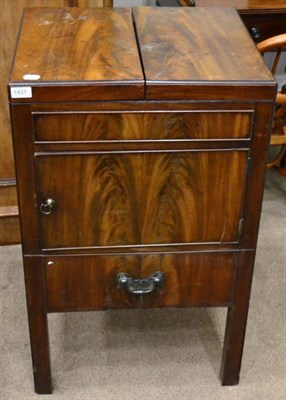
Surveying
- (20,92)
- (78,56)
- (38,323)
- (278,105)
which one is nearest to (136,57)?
(78,56)

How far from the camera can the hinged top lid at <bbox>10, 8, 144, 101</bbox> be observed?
4.14 ft

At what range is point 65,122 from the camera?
130 cm

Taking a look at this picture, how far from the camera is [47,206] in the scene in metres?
1.38

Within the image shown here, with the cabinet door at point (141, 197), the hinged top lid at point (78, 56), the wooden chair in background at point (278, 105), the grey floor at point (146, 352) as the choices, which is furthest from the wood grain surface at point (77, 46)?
the grey floor at point (146, 352)

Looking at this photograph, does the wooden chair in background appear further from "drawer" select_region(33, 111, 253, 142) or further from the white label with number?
the white label with number

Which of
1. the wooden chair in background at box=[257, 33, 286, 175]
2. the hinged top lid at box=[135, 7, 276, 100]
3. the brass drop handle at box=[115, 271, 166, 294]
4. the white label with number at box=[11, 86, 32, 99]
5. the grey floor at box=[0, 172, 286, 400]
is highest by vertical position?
the hinged top lid at box=[135, 7, 276, 100]

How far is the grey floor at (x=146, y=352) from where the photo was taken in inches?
66.9

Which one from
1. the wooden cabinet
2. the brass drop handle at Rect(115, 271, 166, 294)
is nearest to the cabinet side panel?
the wooden cabinet

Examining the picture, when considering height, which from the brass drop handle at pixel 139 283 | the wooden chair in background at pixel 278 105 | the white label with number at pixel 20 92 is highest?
the white label with number at pixel 20 92

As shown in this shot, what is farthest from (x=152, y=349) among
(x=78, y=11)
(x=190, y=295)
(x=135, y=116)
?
(x=78, y=11)

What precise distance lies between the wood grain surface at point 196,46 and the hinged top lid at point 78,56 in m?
0.04

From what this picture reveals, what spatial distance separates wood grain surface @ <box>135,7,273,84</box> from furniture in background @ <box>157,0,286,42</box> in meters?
0.50

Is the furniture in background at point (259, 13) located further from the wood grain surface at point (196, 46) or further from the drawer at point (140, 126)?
the drawer at point (140, 126)

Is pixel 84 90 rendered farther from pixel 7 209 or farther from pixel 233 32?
pixel 7 209
